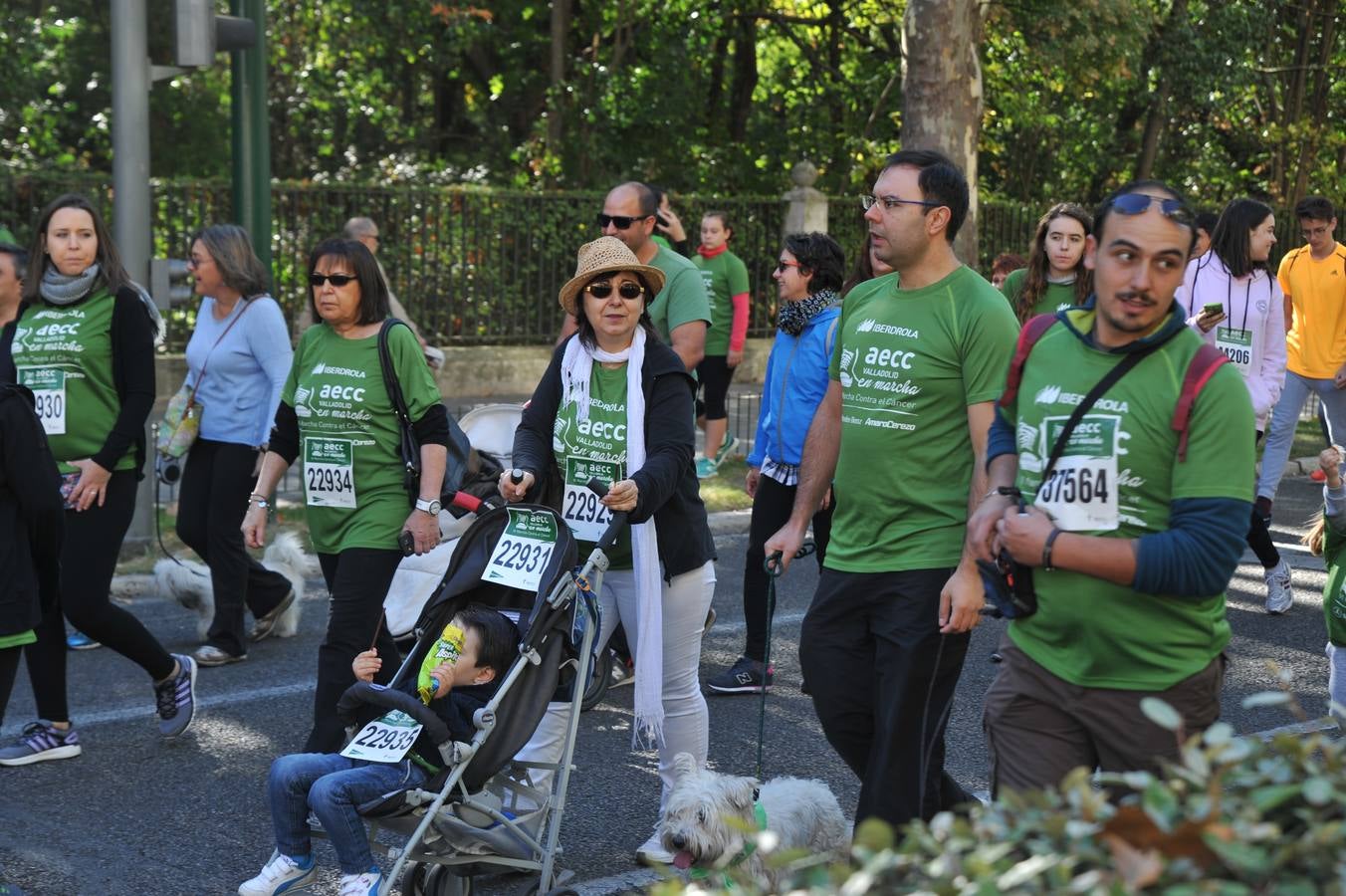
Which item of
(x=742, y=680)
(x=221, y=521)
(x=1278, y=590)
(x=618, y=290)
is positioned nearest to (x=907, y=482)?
(x=618, y=290)

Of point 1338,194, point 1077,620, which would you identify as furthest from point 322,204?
point 1338,194

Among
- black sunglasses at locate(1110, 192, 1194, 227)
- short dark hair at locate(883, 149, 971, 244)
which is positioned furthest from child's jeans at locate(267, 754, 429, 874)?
black sunglasses at locate(1110, 192, 1194, 227)

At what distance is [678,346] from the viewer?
7141mm

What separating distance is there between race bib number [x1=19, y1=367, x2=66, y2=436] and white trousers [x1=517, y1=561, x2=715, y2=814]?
8.12ft

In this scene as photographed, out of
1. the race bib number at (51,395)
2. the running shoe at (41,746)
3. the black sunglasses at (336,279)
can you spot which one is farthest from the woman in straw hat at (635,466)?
the race bib number at (51,395)

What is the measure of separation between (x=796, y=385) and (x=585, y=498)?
2.05 m

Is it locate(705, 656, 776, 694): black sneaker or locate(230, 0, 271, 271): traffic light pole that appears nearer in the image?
locate(705, 656, 776, 694): black sneaker

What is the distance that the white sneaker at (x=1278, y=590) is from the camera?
26.9 feet

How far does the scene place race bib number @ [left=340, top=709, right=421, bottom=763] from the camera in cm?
412

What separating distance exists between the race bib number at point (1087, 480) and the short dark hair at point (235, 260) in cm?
478

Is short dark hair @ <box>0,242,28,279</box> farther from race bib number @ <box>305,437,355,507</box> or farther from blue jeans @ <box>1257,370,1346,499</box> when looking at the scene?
blue jeans @ <box>1257,370,1346,499</box>

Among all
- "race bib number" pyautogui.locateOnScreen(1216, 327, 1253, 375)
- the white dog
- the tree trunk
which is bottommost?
the white dog

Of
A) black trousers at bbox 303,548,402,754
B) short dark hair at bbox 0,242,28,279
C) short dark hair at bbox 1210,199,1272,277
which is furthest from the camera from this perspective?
short dark hair at bbox 1210,199,1272,277

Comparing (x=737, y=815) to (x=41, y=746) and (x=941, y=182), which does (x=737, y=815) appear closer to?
(x=941, y=182)
